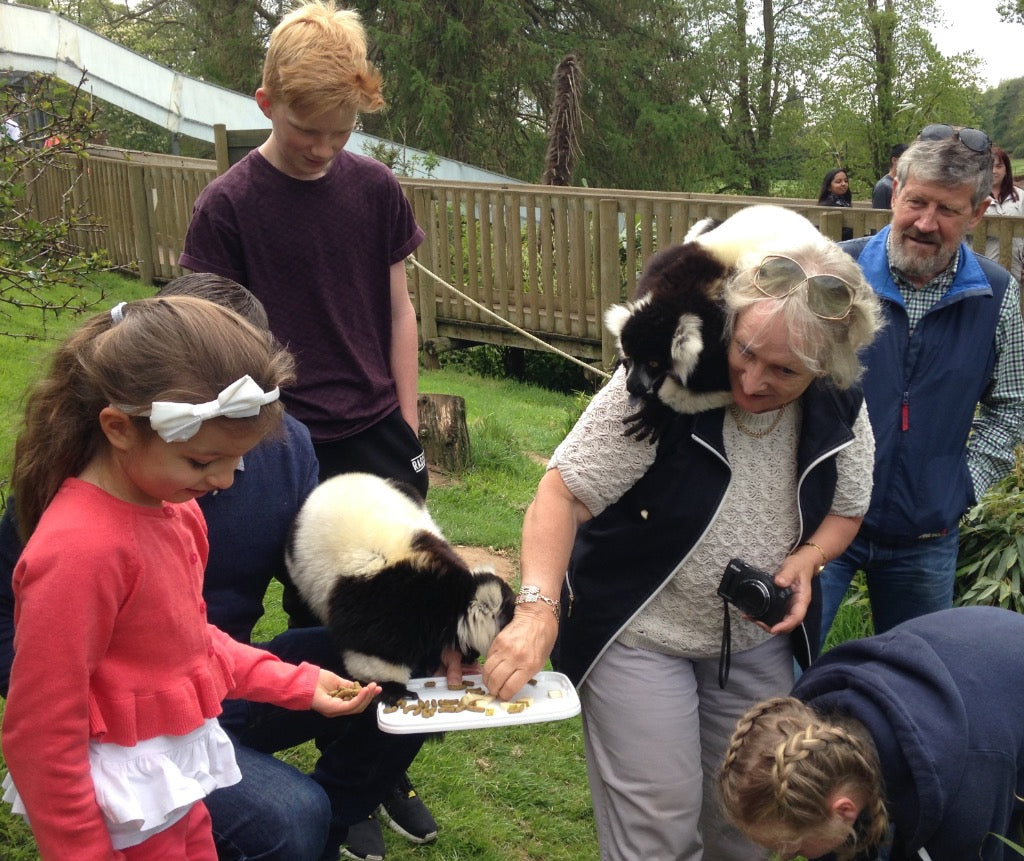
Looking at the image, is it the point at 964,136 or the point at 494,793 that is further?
the point at 494,793

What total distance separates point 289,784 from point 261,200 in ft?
5.43

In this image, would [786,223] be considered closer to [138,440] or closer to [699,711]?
[699,711]

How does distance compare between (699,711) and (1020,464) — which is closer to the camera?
(699,711)

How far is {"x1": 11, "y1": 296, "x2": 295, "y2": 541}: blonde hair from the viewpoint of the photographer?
180cm

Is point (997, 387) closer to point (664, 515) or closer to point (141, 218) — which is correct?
point (664, 515)

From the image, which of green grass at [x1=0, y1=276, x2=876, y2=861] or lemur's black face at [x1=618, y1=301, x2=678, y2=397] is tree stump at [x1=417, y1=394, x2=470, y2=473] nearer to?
green grass at [x1=0, y1=276, x2=876, y2=861]

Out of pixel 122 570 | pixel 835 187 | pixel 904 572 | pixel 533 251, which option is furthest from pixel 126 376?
pixel 835 187

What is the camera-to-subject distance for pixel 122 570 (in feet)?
6.02

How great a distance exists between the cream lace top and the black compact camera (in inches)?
2.7

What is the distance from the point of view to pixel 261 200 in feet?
10.2

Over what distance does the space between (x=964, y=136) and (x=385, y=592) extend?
217 cm

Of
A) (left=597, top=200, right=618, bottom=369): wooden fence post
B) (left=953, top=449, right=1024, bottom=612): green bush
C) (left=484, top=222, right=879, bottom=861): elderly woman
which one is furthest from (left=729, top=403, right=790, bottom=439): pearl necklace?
(left=597, top=200, right=618, bottom=369): wooden fence post

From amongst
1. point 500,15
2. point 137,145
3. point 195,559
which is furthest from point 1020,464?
point 137,145

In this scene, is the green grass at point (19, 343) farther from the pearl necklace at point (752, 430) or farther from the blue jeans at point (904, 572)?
the blue jeans at point (904, 572)
